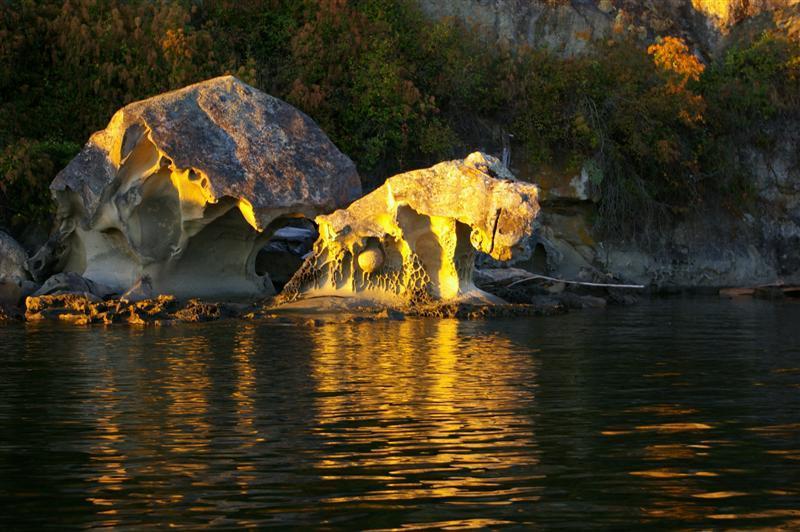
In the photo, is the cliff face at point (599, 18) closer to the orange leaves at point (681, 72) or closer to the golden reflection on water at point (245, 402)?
the orange leaves at point (681, 72)

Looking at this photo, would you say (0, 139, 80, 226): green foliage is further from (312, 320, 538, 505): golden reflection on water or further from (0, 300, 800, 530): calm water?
(312, 320, 538, 505): golden reflection on water

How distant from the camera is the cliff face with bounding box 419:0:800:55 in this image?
4129cm

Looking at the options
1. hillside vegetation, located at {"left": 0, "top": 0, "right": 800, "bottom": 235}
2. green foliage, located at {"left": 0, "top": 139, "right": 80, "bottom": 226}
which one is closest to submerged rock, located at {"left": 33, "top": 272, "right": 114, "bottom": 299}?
green foliage, located at {"left": 0, "top": 139, "right": 80, "bottom": 226}

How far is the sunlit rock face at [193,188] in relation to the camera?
2570 cm

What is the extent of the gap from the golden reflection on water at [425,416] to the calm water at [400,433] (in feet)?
0.10

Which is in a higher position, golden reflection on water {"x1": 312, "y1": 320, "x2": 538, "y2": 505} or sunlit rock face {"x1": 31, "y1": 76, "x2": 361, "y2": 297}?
sunlit rock face {"x1": 31, "y1": 76, "x2": 361, "y2": 297}

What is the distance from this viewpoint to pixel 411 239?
83.5ft

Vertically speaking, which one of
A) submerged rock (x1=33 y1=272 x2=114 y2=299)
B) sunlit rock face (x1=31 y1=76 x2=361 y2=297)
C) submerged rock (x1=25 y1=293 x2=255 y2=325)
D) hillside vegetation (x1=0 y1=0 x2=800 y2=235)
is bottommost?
submerged rock (x1=25 y1=293 x2=255 y2=325)

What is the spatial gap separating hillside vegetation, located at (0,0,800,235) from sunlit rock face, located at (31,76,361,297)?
3.75m

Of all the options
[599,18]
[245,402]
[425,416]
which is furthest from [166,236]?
[599,18]

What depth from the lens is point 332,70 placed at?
34438 millimetres

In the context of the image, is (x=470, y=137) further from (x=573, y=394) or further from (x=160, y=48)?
(x=573, y=394)

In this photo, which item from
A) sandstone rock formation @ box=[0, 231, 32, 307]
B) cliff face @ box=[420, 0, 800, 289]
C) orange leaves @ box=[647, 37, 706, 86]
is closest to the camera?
sandstone rock formation @ box=[0, 231, 32, 307]

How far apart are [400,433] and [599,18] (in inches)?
1319
